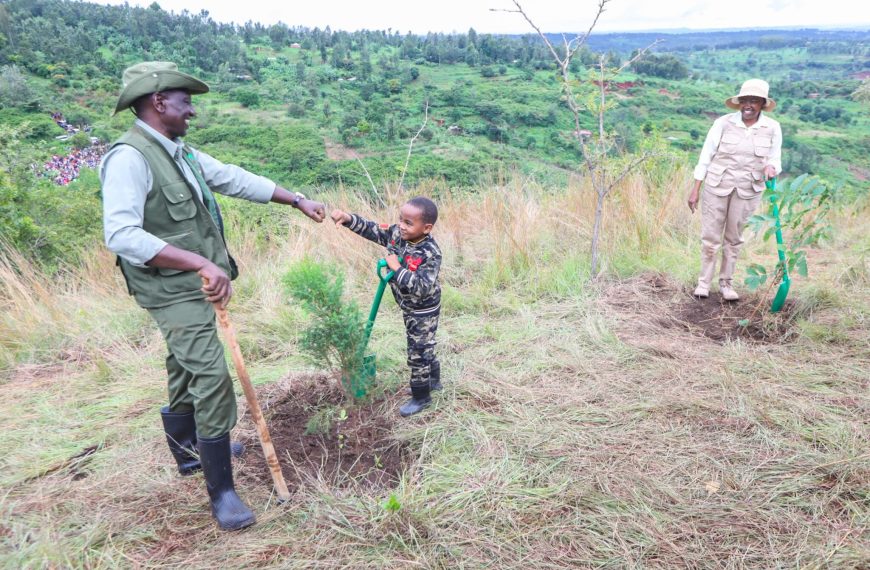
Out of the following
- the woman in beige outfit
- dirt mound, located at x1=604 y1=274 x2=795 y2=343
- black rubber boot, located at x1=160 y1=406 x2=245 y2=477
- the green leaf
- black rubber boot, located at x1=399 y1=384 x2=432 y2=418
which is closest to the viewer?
the green leaf

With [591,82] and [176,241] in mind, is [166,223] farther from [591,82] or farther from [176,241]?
[591,82]

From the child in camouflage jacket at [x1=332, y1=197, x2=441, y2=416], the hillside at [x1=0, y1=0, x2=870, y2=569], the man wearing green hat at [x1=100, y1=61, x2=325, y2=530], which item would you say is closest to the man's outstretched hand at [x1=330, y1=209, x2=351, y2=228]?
the child in camouflage jacket at [x1=332, y1=197, x2=441, y2=416]

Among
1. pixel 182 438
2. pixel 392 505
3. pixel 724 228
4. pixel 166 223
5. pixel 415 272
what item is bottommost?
pixel 392 505

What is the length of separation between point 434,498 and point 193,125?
3970 cm

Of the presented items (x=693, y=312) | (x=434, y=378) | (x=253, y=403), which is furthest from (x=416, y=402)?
(x=693, y=312)

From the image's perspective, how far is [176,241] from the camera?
2.01 metres

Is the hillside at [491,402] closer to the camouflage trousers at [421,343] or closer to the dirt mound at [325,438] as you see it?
the dirt mound at [325,438]

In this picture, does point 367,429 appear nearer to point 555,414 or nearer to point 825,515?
point 555,414

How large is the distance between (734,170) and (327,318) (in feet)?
11.1

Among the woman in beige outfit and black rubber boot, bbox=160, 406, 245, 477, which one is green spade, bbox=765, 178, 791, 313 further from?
black rubber boot, bbox=160, 406, 245, 477

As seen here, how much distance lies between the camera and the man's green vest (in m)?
1.94

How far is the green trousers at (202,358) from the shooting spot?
2004 millimetres

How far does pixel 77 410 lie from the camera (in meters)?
3.04

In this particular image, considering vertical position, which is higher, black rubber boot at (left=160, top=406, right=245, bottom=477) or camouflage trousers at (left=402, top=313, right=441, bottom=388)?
camouflage trousers at (left=402, top=313, right=441, bottom=388)
